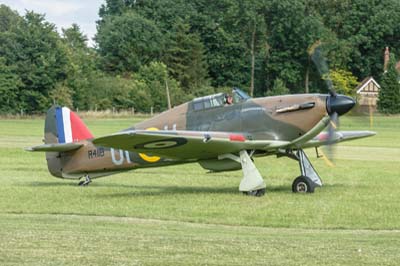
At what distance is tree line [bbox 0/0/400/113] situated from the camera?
249 ft

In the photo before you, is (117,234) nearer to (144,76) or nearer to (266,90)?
(144,76)

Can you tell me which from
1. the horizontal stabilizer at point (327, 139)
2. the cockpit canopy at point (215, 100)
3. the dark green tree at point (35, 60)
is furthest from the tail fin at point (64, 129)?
the dark green tree at point (35, 60)

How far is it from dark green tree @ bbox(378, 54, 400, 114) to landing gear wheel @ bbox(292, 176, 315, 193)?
60.8 meters

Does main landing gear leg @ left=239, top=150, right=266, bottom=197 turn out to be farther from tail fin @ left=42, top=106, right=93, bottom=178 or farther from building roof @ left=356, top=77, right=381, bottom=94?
building roof @ left=356, top=77, right=381, bottom=94

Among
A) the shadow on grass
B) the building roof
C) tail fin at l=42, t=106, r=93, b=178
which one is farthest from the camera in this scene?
the building roof

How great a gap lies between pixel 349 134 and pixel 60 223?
8734 millimetres

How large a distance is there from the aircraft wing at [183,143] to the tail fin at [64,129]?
295 centimetres

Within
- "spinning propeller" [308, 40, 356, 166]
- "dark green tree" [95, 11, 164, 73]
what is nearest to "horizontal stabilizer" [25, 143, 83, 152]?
"spinning propeller" [308, 40, 356, 166]

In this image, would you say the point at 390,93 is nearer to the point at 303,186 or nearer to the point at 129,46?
the point at 129,46

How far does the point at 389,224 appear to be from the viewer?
12672 mm

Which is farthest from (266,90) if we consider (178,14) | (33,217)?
(33,217)

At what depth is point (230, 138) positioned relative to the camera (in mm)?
16609

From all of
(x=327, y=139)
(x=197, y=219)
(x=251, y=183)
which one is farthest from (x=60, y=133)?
(x=197, y=219)

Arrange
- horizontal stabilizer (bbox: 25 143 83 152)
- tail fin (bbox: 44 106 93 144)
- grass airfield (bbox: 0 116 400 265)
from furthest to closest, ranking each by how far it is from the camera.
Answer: tail fin (bbox: 44 106 93 144), horizontal stabilizer (bbox: 25 143 83 152), grass airfield (bbox: 0 116 400 265)
